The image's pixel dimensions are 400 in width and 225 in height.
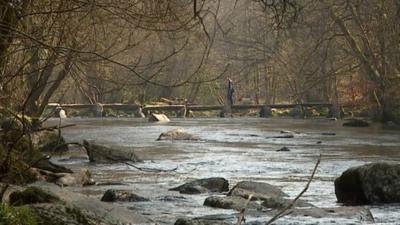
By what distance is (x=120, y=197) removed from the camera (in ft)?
36.2

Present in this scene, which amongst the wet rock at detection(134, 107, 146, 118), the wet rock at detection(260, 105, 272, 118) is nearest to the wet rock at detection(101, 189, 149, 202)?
the wet rock at detection(134, 107, 146, 118)

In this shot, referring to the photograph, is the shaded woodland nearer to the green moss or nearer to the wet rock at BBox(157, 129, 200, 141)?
the green moss

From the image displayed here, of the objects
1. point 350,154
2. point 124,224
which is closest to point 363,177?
point 124,224

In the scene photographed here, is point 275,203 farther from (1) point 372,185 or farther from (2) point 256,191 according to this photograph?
(1) point 372,185

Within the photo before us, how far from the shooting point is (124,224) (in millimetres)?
7480

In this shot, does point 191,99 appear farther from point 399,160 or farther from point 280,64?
point 399,160

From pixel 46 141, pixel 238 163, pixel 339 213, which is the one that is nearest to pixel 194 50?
pixel 46 141

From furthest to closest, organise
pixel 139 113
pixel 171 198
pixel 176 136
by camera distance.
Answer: pixel 139 113 → pixel 176 136 → pixel 171 198

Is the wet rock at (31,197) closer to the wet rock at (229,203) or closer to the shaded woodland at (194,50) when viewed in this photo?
the shaded woodland at (194,50)

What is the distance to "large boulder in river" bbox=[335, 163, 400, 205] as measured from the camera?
11.2 m

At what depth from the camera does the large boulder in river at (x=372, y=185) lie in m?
11.2

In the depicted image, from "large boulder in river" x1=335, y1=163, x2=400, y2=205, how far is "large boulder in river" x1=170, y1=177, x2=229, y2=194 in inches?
81.9

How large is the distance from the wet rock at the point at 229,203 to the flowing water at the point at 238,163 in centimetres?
15

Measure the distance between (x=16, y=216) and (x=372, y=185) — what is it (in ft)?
22.5
